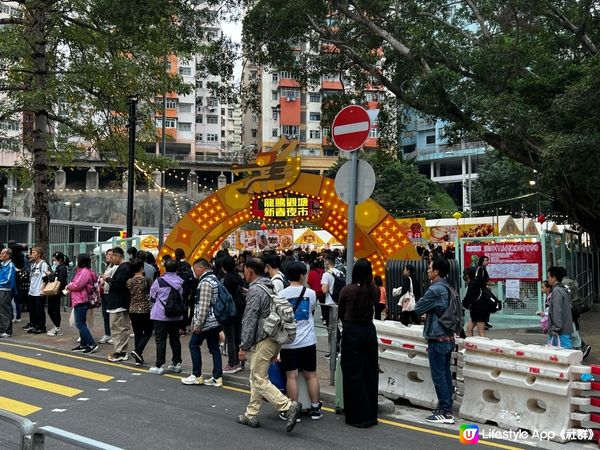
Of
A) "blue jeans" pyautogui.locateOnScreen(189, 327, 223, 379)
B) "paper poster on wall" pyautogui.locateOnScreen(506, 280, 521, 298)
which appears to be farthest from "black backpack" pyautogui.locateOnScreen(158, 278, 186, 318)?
"paper poster on wall" pyautogui.locateOnScreen(506, 280, 521, 298)

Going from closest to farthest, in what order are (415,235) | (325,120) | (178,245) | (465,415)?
(465,415), (178,245), (325,120), (415,235)

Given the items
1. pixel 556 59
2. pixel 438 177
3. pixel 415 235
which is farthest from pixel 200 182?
pixel 556 59

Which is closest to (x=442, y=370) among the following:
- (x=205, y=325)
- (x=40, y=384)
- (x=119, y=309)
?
(x=205, y=325)

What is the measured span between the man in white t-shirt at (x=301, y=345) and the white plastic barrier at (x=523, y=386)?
5.63 ft

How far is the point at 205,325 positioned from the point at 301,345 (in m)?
1.79

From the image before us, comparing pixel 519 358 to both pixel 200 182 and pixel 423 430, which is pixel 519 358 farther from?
pixel 200 182

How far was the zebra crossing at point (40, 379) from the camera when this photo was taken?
6.96 meters

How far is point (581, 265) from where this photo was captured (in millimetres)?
17359

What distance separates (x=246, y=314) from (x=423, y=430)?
7.20 ft

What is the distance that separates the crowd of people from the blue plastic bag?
0.17 m

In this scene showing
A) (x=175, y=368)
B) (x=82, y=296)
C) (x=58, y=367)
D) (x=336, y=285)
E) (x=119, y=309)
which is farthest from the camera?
(x=336, y=285)

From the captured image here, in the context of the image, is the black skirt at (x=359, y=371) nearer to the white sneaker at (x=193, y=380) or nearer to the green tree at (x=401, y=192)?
the white sneaker at (x=193, y=380)

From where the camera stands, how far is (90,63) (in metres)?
15.6

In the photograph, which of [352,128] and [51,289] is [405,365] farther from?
[51,289]
